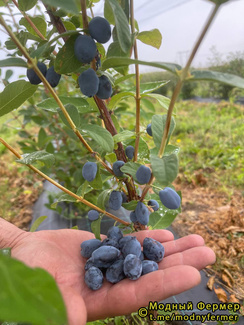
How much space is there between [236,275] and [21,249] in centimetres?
125

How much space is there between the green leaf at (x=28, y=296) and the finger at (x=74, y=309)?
1.03 feet

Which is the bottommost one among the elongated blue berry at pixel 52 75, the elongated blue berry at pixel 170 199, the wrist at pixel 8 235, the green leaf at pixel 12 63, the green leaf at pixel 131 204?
the wrist at pixel 8 235

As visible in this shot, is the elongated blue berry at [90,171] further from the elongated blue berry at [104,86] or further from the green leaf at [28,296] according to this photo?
the green leaf at [28,296]

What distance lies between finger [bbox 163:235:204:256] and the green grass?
6.14 feet

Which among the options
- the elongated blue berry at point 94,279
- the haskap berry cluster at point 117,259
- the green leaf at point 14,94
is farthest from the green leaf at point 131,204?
the green leaf at point 14,94

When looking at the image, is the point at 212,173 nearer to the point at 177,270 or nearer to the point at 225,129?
the point at 225,129

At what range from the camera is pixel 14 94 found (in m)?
0.57

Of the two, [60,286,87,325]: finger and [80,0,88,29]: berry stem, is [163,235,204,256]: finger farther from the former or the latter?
[80,0,88,29]: berry stem

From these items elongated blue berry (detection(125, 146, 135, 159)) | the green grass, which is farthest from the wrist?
the green grass

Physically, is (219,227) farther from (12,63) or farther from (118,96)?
(12,63)

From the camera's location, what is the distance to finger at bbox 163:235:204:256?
81 centimetres

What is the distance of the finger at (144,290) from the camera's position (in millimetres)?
607

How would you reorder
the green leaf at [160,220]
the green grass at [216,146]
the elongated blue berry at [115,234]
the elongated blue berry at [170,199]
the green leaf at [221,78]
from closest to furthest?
1. the green leaf at [221,78]
2. the elongated blue berry at [170,199]
3. the elongated blue berry at [115,234]
4. the green leaf at [160,220]
5. the green grass at [216,146]

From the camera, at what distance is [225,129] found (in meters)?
3.78
